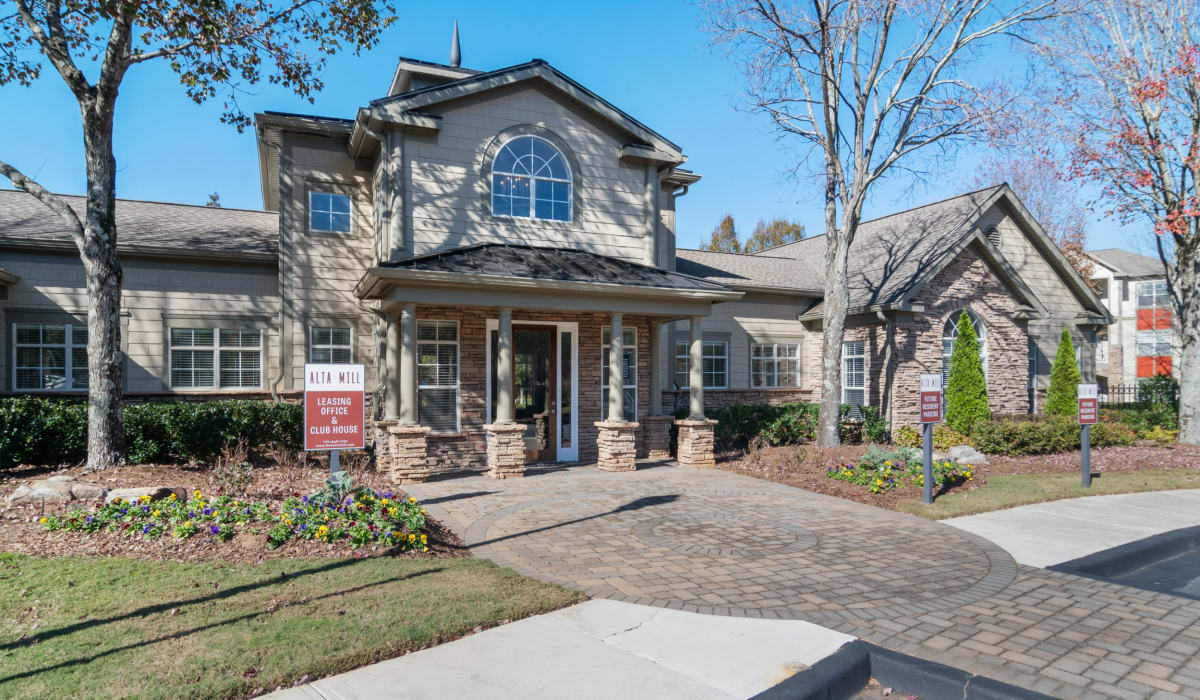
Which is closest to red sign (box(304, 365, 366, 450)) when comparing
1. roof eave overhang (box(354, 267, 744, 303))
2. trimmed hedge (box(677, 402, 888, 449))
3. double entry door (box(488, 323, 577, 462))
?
roof eave overhang (box(354, 267, 744, 303))

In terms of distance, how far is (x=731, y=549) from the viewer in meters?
7.66

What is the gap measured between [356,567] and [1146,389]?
2380 cm

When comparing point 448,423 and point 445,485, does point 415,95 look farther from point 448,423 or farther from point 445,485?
point 445,485

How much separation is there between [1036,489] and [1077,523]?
2.37m

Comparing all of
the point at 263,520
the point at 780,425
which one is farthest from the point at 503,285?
the point at 780,425

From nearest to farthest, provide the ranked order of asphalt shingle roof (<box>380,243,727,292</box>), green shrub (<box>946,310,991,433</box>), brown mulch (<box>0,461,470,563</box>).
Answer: brown mulch (<box>0,461,470,563</box>) → asphalt shingle roof (<box>380,243,727,292</box>) → green shrub (<box>946,310,991,433</box>)

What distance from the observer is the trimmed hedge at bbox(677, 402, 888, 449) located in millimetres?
16203

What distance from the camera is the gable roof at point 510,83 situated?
12.8 meters

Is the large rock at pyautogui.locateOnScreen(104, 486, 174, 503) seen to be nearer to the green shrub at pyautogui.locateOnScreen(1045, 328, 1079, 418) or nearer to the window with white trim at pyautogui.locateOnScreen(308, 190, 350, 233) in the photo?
the window with white trim at pyautogui.locateOnScreen(308, 190, 350, 233)

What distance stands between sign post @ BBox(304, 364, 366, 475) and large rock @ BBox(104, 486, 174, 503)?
2.36 metres

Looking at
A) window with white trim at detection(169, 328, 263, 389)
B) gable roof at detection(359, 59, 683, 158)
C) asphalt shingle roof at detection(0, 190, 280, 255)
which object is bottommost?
window with white trim at detection(169, 328, 263, 389)

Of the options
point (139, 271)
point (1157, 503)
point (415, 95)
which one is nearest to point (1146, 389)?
point (1157, 503)

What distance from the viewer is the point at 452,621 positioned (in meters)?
5.16

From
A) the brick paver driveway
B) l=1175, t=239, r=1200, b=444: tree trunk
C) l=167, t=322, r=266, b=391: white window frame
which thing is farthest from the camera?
l=1175, t=239, r=1200, b=444: tree trunk
